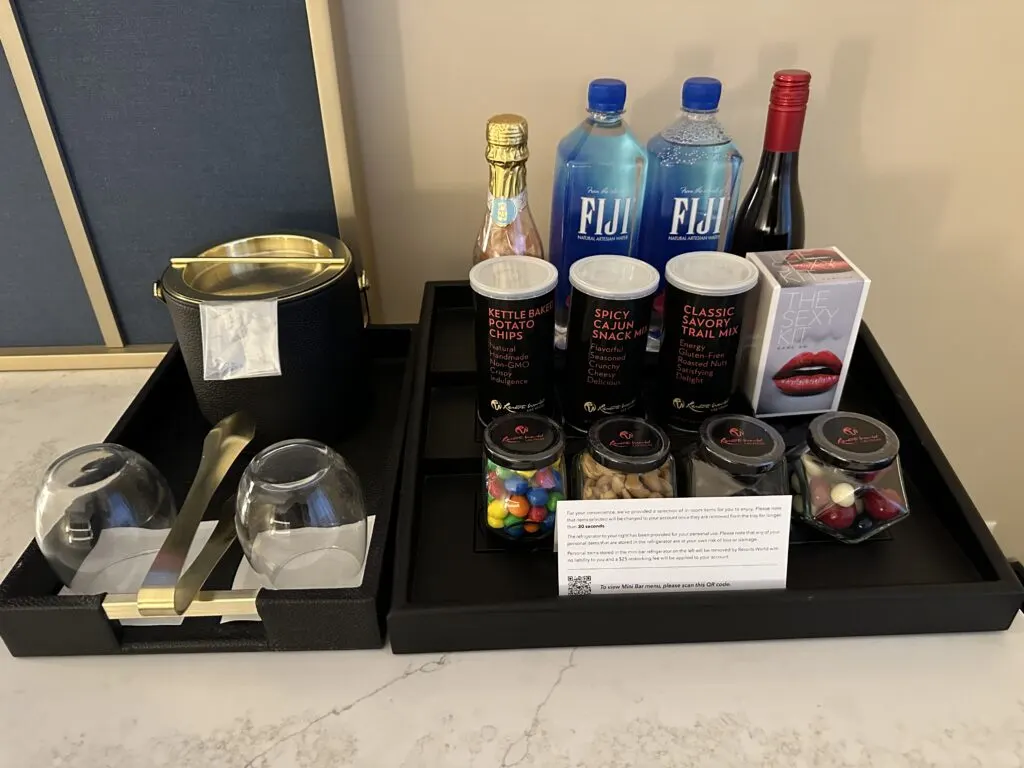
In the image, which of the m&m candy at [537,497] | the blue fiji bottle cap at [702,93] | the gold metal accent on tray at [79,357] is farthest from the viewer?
→ the gold metal accent on tray at [79,357]

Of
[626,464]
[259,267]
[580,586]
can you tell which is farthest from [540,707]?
[259,267]

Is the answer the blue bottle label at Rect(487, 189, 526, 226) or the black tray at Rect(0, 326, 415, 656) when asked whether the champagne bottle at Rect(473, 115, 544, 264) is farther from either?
the black tray at Rect(0, 326, 415, 656)

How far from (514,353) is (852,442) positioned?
1.02 feet

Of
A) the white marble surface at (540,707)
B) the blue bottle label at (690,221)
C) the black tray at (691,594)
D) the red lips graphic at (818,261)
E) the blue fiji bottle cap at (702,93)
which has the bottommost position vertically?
the white marble surface at (540,707)

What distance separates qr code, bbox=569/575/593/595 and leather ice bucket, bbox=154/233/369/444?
0.32 meters

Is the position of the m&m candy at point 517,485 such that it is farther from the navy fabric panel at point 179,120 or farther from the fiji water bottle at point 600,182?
the navy fabric panel at point 179,120

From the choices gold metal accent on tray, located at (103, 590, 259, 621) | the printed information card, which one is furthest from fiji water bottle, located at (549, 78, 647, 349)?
gold metal accent on tray, located at (103, 590, 259, 621)

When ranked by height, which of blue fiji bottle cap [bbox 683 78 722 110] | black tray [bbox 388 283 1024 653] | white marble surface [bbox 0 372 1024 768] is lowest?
white marble surface [bbox 0 372 1024 768]

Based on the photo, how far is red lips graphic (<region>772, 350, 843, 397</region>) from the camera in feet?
2.61

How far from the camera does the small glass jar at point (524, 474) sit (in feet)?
2.20

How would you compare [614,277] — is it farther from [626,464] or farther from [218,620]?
[218,620]

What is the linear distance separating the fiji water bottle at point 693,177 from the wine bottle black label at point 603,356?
0.13m

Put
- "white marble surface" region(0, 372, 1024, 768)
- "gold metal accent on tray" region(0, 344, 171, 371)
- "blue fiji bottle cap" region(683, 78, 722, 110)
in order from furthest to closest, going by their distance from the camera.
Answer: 1. "gold metal accent on tray" region(0, 344, 171, 371)
2. "blue fiji bottle cap" region(683, 78, 722, 110)
3. "white marble surface" region(0, 372, 1024, 768)

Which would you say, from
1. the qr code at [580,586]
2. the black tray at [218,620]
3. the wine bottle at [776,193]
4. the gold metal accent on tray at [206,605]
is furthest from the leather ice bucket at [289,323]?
the wine bottle at [776,193]
